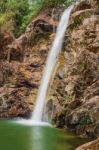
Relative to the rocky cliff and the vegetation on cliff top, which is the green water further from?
the vegetation on cliff top

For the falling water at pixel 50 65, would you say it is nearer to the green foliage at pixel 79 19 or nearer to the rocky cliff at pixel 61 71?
the rocky cliff at pixel 61 71

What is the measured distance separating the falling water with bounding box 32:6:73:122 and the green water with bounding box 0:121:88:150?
3.45m

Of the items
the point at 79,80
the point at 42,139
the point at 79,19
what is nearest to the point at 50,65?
the point at 79,19

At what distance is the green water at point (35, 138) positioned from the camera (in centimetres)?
1821

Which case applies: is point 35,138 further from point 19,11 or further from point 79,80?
point 19,11

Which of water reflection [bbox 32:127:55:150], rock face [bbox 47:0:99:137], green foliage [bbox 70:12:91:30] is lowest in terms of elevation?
water reflection [bbox 32:127:55:150]

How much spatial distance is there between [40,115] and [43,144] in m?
8.59

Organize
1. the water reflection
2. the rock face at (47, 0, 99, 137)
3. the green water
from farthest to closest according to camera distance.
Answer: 1. the rock face at (47, 0, 99, 137)
2. the water reflection
3. the green water

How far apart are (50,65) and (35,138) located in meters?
11.3

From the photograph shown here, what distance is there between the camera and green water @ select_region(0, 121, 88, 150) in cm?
1821

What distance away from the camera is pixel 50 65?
31.0 metres

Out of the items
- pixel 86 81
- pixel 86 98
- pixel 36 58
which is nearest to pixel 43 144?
pixel 86 98

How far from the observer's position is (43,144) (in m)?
19.0

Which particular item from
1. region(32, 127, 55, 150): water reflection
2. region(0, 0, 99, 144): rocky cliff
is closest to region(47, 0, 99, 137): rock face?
region(0, 0, 99, 144): rocky cliff
